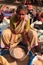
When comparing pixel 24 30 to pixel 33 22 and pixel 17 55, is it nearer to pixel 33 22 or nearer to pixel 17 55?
pixel 17 55

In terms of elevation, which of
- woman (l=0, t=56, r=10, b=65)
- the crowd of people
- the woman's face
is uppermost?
the woman's face

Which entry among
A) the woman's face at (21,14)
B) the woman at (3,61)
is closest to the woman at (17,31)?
the woman's face at (21,14)

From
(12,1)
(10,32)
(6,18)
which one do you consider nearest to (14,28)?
(10,32)

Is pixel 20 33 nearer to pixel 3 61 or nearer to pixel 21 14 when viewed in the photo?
pixel 21 14

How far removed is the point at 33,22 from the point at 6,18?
1.14 feet

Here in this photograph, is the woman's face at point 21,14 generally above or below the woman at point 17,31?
above

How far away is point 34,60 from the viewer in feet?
7.79

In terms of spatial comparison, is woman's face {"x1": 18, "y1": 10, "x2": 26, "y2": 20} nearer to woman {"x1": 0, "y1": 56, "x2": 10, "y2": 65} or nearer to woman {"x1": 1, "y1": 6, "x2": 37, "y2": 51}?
woman {"x1": 1, "y1": 6, "x2": 37, "y2": 51}

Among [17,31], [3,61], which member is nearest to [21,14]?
[17,31]

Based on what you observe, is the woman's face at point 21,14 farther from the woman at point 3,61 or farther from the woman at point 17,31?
the woman at point 3,61

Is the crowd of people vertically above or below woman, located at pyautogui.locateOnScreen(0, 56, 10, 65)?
above

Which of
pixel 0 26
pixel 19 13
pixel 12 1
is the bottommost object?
pixel 12 1

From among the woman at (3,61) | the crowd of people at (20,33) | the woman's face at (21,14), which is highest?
the woman's face at (21,14)

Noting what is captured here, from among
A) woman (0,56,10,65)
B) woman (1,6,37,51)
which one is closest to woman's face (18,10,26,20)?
woman (1,6,37,51)
